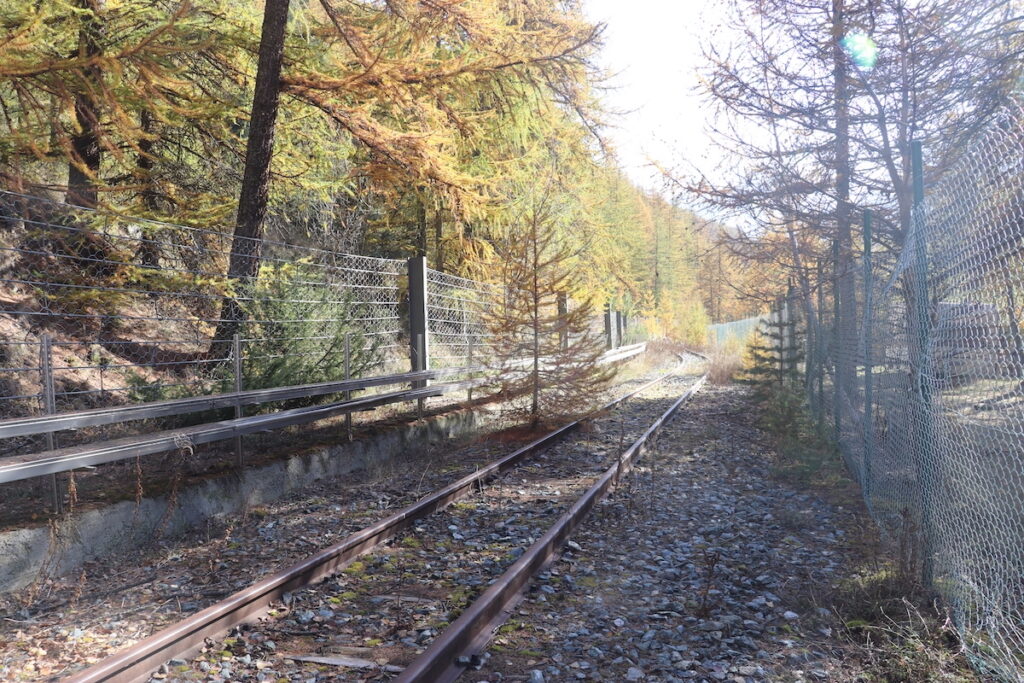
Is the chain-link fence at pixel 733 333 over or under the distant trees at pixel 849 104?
under

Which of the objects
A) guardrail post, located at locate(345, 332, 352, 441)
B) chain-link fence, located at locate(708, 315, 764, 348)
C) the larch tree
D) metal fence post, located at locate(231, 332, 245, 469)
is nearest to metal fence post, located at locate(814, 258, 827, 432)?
the larch tree

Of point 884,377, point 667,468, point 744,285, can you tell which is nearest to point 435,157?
point 667,468

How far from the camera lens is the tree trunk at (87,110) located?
9.43 meters

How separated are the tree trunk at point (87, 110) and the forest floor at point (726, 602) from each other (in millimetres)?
7959

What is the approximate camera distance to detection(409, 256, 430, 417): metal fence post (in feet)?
37.5

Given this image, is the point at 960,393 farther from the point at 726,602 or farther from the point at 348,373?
the point at 348,373

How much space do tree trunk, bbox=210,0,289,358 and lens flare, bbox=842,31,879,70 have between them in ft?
25.3

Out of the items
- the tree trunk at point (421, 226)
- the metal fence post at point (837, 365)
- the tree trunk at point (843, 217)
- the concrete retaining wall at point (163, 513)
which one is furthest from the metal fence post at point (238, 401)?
the tree trunk at point (421, 226)

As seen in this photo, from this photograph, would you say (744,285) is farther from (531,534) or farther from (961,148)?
(531,534)

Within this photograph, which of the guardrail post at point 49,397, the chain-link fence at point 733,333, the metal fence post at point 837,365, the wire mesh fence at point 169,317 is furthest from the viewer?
the chain-link fence at point 733,333

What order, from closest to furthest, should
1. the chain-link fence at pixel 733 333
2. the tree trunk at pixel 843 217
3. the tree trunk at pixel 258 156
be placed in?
the tree trunk at pixel 843 217 → the tree trunk at pixel 258 156 → the chain-link fence at pixel 733 333

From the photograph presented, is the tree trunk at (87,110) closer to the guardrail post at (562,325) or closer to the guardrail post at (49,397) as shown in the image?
the guardrail post at (49,397)

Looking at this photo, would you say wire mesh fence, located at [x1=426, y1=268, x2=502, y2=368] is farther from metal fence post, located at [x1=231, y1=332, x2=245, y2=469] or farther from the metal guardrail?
metal fence post, located at [x1=231, y1=332, x2=245, y2=469]

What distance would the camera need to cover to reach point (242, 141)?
1266 centimetres
